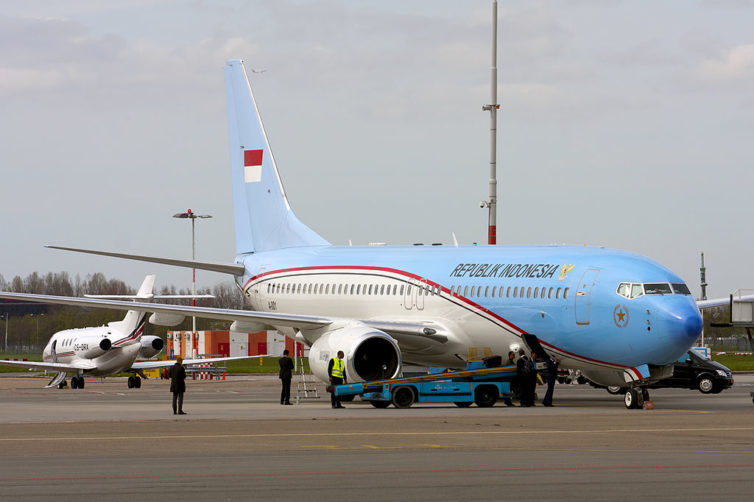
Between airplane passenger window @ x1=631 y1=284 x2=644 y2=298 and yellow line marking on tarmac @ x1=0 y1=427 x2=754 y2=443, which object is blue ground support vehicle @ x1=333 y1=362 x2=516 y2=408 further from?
Answer: yellow line marking on tarmac @ x1=0 y1=427 x2=754 y2=443

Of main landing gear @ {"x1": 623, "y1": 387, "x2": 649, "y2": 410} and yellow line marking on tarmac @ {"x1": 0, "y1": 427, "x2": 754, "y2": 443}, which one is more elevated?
yellow line marking on tarmac @ {"x1": 0, "y1": 427, "x2": 754, "y2": 443}

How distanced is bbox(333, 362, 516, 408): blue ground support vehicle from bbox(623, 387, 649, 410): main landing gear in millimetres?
2870

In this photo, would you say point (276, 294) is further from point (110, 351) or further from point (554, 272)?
point (110, 351)

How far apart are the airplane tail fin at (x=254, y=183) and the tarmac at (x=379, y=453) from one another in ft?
38.0

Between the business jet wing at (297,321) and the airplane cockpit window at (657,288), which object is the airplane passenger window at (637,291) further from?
the business jet wing at (297,321)

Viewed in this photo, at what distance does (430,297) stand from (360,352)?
3.09 m

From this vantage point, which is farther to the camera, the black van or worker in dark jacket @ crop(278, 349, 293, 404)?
the black van

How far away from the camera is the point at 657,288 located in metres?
29.5

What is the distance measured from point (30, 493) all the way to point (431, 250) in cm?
2395

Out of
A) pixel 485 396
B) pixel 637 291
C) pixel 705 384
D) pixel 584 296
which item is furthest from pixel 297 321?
pixel 705 384

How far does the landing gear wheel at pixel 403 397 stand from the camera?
31016 millimetres

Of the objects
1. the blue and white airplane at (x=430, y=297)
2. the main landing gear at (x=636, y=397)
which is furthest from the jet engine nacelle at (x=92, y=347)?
the main landing gear at (x=636, y=397)

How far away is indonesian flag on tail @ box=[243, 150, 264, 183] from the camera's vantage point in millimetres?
43062

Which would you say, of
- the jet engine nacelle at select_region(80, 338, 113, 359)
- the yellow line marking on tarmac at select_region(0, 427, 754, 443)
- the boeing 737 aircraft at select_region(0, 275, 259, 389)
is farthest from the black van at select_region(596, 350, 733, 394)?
the jet engine nacelle at select_region(80, 338, 113, 359)
